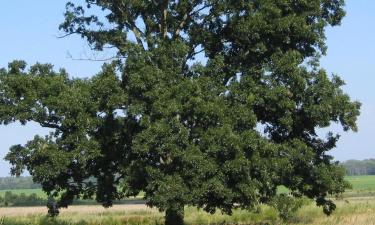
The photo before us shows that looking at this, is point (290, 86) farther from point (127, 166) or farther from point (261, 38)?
point (127, 166)

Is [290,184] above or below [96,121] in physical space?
below

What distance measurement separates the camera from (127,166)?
77.2ft

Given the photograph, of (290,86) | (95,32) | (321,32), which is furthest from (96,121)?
(321,32)

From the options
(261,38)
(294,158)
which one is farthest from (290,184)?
(261,38)

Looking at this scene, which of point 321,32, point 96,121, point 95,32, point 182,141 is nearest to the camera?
point 182,141

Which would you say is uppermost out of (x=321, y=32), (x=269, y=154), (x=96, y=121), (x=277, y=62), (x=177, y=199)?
(x=321, y=32)

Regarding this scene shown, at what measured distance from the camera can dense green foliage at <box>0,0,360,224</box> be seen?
20859mm

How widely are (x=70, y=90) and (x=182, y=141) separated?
196 inches

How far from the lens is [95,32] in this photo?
26.7 m

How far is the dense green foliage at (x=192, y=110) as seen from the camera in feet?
68.4

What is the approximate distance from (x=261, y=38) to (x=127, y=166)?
23.1 ft

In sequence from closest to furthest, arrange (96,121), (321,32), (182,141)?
(182,141) → (96,121) → (321,32)

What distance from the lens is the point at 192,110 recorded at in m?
20.9

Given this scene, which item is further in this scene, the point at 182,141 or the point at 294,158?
the point at 294,158
